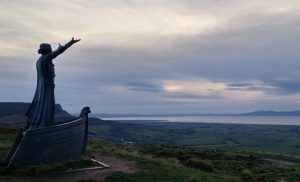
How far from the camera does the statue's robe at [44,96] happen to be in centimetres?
2005

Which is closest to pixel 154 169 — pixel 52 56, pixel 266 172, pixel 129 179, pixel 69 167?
pixel 129 179

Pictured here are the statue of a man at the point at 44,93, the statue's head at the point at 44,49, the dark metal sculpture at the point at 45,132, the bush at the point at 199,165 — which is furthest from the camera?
the bush at the point at 199,165

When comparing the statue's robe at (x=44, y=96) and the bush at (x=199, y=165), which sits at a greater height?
the statue's robe at (x=44, y=96)

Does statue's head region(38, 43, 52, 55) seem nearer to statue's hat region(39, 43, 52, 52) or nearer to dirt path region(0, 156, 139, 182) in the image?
statue's hat region(39, 43, 52, 52)

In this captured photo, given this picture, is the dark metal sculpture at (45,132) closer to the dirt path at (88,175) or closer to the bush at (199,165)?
the dirt path at (88,175)

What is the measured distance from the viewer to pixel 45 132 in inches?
752

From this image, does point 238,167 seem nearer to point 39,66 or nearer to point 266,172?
point 266,172

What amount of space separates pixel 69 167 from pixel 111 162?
3.04 meters

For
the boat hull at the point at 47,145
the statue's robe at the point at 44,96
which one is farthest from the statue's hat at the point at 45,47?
the boat hull at the point at 47,145

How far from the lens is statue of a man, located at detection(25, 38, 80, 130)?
65.8ft

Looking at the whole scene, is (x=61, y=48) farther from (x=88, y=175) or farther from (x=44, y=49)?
(x=88, y=175)

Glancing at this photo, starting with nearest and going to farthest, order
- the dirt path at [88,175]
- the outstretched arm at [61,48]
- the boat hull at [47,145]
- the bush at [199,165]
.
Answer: the dirt path at [88,175]
the boat hull at [47,145]
the outstretched arm at [61,48]
the bush at [199,165]

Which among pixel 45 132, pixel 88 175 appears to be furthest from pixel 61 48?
pixel 88 175

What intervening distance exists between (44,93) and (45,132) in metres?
2.13
